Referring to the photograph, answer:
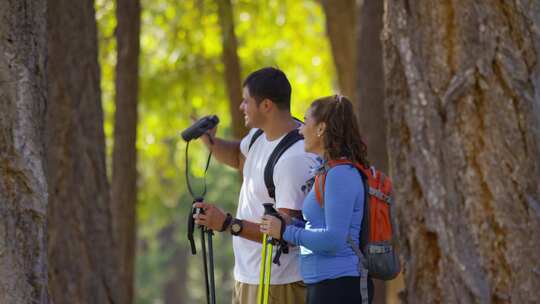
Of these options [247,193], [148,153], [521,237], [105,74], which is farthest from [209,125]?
[148,153]

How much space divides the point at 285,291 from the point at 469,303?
1485mm

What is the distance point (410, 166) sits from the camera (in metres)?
4.47

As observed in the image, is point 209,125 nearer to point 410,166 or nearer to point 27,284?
point 27,284

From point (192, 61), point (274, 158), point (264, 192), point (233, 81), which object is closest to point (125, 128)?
point (233, 81)

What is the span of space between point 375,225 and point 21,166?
1630 millimetres

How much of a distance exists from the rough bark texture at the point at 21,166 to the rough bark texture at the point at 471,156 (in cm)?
169

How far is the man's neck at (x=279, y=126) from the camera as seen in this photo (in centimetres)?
570

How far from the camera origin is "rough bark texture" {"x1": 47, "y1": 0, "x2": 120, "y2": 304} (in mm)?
8039

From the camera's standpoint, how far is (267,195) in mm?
5637

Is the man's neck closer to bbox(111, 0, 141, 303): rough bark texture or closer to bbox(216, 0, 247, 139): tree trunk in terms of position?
bbox(111, 0, 141, 303): rough bark texture

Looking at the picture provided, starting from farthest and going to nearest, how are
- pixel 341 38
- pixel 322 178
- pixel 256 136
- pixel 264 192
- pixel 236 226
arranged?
pixel 341 38 < pixel 256 136 < pixel 264 192 < pixel 236 226 < pixel 322 178

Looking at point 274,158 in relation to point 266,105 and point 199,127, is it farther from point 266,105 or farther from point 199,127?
point 199,127

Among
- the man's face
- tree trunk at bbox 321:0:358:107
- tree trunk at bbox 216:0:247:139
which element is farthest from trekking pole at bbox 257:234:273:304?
tree trunk at bbox 321:0:358:107

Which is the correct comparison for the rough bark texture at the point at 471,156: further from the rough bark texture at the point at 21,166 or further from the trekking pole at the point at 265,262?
the rough bark texture at the point at 21,166
